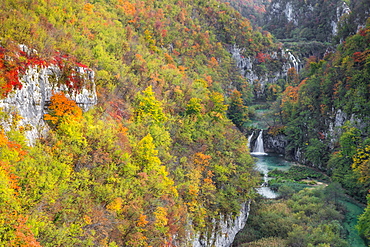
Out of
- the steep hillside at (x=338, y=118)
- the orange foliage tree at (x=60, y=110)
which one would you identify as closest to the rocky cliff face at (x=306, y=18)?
the steep hillside at (x=338, y=118)

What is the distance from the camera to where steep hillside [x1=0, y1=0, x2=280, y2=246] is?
9.46 metres

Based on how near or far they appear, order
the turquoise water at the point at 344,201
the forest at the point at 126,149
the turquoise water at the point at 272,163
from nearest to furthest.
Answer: the forest at the point at 126,149
the turquoise water at the point at 344,201
the turquoise water at the point at 272,163

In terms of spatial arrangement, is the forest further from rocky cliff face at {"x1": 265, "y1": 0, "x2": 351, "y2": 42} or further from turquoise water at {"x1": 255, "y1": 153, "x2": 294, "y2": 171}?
rocky cliff face at {"x1": 265, "y1": 0, "x2": 351, "y2": 42}

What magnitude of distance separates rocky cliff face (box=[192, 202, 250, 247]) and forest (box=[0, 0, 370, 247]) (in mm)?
414

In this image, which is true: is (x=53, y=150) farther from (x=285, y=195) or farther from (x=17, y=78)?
(x=285, y=195)

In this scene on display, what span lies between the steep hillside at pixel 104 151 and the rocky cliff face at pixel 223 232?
171mm

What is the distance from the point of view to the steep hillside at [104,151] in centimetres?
946

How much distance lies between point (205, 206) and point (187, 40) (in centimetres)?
3762

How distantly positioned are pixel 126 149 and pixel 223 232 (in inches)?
467

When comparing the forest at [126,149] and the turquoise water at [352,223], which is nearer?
the forest at [126,149]

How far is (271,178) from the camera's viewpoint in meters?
41.1

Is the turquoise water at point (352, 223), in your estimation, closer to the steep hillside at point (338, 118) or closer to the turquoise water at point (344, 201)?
the turquoise water at point (344, 201)

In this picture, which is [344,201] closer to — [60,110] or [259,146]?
[259,146]

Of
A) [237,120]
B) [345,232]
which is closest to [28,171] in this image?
[345,232]
